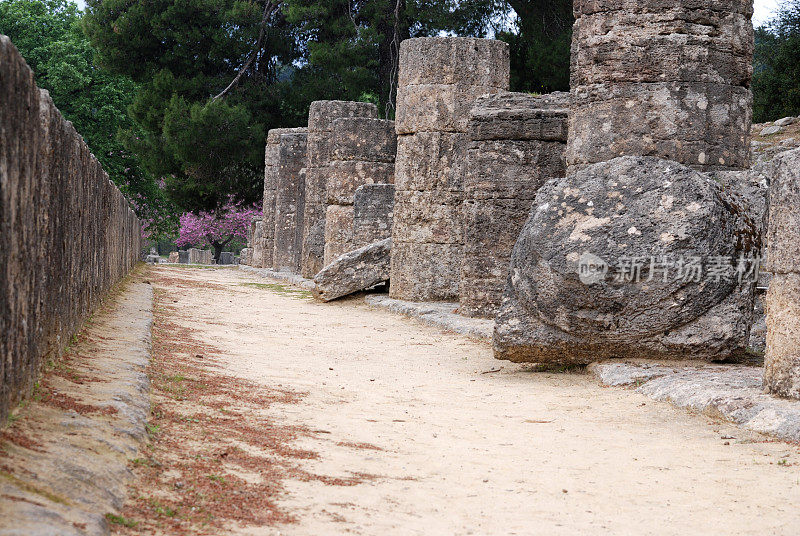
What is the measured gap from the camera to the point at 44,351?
4605mm

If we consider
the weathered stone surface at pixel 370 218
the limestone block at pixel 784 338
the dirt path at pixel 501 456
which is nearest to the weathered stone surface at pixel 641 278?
the dirt path at pixel 501 456

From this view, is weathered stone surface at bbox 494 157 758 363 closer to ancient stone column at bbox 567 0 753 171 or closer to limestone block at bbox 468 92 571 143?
ancient stone column at bbox 567 0 753 171

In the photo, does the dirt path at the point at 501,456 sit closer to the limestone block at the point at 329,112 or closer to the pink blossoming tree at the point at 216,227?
the limestone block at the point at 329,112

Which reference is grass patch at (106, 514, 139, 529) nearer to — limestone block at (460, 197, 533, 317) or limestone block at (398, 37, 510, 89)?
limestone block at (460, 197, 533, 317)

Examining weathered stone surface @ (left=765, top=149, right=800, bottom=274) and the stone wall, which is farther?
weathered stone surface @ (left=765, top=149, right=800, bottom=274)

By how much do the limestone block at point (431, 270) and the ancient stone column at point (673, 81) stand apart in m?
5.54

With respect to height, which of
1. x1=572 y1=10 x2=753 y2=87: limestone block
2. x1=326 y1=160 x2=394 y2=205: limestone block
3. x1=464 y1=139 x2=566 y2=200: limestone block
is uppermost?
x1=572 y1=10 x2=753 y2=87: limestone block

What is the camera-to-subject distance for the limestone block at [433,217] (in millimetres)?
→ 13758

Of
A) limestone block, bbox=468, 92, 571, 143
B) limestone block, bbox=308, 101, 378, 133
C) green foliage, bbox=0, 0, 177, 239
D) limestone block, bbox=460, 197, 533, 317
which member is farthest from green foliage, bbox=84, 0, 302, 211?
limestone block, bbox=460, 197, 533, 317

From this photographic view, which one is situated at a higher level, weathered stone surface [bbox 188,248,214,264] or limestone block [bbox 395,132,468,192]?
limestone block [bbox 395,132,468,192]

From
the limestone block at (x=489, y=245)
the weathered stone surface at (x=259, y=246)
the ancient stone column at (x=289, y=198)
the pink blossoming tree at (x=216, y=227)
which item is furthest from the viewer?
the pink blossoming tree at (x=216, y=227)

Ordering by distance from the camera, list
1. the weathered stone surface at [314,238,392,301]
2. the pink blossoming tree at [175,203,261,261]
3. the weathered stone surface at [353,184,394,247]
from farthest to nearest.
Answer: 1. the pink blossoming tree at [175,203,261,261]
2. the weathered stone surface at [353,184,394,247]
3. the weathered stone surface at [314,238,392,301]

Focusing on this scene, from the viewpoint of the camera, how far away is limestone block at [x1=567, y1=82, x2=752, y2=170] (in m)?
8.15

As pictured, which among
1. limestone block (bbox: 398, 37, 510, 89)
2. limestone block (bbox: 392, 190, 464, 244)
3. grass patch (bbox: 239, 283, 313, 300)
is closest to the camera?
limestone block (bbox: 398, 37, 510, 89)
